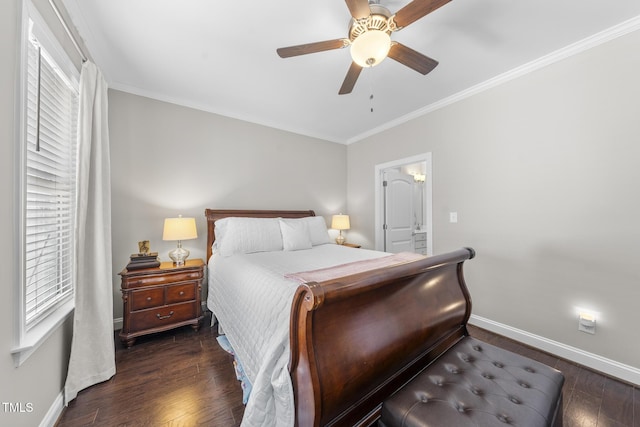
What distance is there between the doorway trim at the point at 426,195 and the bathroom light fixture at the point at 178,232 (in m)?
2.71

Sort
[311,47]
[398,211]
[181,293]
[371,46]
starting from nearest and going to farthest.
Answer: [371,46] → [311,47] → [181,293] → [398,211]

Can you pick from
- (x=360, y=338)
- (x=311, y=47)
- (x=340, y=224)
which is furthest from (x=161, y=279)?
(x=340, y=224)

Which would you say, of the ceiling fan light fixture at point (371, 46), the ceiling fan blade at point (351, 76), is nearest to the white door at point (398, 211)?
the ceiling fan blade at point (351, 76)

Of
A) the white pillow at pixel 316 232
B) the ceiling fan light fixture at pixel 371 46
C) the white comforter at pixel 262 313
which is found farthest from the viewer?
the white pillow at pixel 316 232

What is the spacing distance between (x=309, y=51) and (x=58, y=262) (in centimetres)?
227

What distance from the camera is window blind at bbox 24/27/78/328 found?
1.32 metres

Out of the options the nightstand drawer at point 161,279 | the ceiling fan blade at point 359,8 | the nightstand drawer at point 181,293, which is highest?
the ceiling fan blade at point 359,8

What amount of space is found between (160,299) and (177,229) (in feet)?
2.30

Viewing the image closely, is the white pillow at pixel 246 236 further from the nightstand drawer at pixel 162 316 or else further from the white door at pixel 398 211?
the white door at pixel 398 211

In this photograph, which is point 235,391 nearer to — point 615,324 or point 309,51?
point 309,51

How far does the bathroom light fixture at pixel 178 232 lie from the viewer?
249 centimetres

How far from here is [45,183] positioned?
1.48 m

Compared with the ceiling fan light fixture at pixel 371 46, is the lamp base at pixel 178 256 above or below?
below

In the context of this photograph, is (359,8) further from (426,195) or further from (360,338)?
(426,195)
